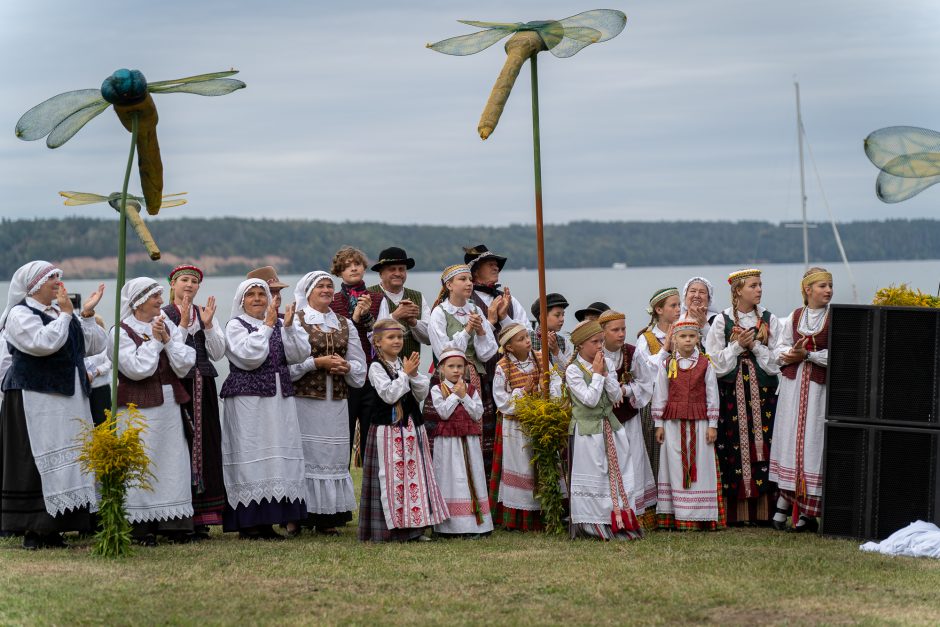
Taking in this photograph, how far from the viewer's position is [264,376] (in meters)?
8.14

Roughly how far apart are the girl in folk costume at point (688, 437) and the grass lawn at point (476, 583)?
1.49ft

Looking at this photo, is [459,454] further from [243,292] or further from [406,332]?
[243,292]

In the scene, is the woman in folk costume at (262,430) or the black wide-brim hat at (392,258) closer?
the woman in folk costume at (262,430)

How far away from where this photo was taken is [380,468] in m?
7.99

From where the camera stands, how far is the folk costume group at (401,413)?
7.66 meters

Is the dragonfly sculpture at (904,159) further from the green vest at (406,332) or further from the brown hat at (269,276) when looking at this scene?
the brown hat at (269,276)

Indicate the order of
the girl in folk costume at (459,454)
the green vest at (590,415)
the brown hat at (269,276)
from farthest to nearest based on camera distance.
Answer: the brown hat at (269,276) < the girl in folk costume at (459,454) < the green vest at (590,415)

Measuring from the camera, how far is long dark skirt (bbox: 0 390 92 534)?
7.53m

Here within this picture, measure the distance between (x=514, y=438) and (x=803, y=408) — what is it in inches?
81.0

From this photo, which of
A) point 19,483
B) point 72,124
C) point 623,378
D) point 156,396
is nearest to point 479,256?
point 623,378

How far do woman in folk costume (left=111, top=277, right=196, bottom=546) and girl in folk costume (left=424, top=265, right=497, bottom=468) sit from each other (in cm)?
188

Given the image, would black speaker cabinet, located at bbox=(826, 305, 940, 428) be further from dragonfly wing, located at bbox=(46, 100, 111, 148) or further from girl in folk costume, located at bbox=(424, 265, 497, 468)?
dragonfly wing, located at bbox=(46, 100, 111, 148)

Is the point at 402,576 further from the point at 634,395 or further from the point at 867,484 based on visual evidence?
the point at 867,484

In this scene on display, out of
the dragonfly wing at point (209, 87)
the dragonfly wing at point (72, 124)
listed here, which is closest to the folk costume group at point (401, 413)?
the dragonfly wing at point (72, 124)
